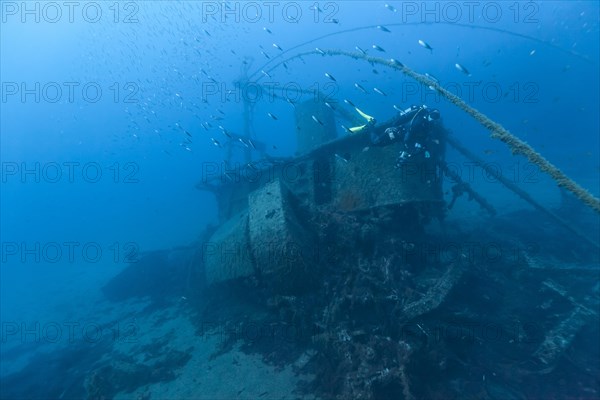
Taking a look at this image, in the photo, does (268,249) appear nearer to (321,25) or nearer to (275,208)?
(275,208)

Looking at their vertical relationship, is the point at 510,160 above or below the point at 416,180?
above

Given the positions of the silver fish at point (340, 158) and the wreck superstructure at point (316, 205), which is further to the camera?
the silver fish at point (340, 158)

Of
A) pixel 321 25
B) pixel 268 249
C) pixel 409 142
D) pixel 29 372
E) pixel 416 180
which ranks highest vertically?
pixel 321 25

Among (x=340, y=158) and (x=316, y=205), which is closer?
(x=316, y=205)

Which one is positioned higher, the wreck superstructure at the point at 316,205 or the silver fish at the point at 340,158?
the silver fish at the point at 340,158

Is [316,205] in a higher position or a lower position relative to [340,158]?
lower

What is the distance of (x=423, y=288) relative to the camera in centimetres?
575

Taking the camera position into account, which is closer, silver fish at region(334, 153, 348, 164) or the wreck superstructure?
the wreck superstructure

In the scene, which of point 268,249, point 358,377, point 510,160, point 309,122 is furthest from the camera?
point 510,160

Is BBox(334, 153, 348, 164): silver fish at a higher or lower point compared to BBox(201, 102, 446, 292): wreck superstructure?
higher

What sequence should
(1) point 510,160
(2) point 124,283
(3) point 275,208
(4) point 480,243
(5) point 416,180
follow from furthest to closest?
(1) point 510,160
(2) point 124,283
(4) point 480,243
(5) point 416,180
(3) point 275,208

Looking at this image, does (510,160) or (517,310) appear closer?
(517,310)

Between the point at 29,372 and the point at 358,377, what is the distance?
41.5 feet

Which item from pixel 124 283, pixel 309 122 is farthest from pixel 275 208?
pixel 124 283
